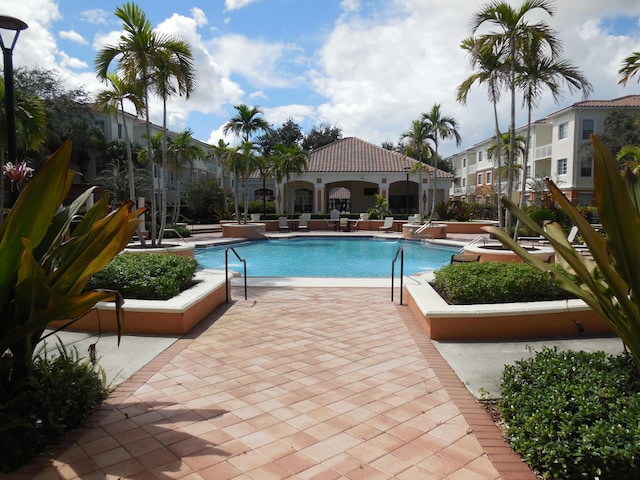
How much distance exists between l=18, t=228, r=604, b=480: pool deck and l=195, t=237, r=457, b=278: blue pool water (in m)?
7.77

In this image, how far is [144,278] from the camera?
6.74 meters

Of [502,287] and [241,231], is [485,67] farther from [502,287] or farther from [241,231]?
[241,231]

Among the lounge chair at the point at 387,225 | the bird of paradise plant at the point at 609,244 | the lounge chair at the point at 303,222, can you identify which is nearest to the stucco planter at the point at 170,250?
the bird of paradise plant at the point at 609,244

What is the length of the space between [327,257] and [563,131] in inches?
1129

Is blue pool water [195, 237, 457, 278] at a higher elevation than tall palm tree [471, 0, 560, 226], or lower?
lower

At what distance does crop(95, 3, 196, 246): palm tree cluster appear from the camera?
11938 mm

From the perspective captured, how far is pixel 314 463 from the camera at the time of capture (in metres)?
3.06

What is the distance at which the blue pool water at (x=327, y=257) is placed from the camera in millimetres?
14812

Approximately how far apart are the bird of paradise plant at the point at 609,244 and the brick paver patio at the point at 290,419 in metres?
1.16

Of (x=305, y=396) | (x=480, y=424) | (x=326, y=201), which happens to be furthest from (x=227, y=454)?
(x=326, y=201)

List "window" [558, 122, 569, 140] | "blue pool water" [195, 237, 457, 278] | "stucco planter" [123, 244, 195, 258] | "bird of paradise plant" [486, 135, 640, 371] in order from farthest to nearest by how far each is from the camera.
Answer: "window" [558, 122, 569, 140] → "blue pool water" [195, 237, 457, 278] → "stucco planter" [123, 244, 195, 258] → "bird of paradise plant" [486, 135, 640, 371]

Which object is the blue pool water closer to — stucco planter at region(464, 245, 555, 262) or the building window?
stucco planter at region(464, 245, 555, 262)

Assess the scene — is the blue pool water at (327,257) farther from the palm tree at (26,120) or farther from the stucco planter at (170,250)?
the palm tree at (26,120)

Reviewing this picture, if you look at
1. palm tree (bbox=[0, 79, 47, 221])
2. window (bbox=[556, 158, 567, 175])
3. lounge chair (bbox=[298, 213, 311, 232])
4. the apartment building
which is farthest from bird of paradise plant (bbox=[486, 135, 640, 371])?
window (bbox=[556, 158, 567, 175])
